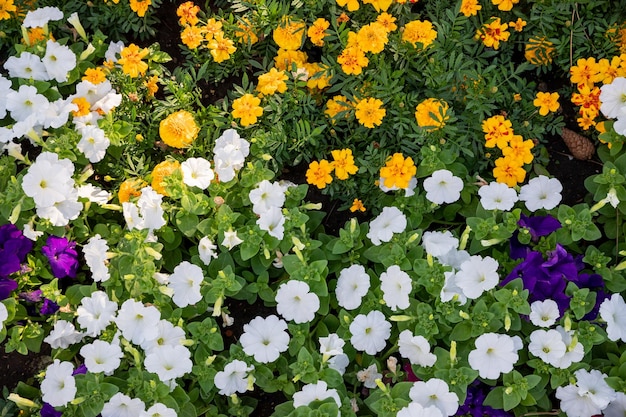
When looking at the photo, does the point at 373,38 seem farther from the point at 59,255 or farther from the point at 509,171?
the point at 59,255

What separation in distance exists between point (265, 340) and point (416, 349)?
607 millimetres

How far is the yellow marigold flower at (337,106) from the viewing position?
3000 mm

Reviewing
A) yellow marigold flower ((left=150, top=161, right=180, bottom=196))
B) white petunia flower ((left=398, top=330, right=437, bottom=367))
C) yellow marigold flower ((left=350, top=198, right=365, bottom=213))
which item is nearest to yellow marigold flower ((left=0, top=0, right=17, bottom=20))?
yellow marigold flower ((left=150, top=161, right=180, bottom=196))

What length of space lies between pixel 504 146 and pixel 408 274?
2.34 feet

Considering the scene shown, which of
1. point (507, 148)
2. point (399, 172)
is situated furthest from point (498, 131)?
point (399, 172)

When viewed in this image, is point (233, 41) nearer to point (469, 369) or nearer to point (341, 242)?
point (341, 242)

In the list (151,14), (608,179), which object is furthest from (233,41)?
(608,179)

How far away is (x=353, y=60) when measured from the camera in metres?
2.88

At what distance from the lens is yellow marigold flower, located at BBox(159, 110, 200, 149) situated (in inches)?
114

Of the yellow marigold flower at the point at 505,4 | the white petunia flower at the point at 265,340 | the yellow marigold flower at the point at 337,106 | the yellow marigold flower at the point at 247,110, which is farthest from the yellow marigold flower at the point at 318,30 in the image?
the white petunia flower at the point at 265,340

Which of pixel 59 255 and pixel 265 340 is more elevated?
pixel 59 255

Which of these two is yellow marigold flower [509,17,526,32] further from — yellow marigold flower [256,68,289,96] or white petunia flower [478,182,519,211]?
yellow marigold flower [256,68,289,96]

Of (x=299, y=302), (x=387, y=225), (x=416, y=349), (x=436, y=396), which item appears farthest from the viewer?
(x=387, y=225)

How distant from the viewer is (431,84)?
9.68 feet
